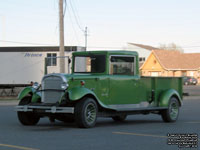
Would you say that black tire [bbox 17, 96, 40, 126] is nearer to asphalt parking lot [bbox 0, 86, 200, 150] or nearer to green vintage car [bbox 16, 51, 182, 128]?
green vintage car [bbox 16, 51, 182, 128]

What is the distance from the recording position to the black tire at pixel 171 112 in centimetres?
1563

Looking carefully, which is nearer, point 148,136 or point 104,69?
point 148,136

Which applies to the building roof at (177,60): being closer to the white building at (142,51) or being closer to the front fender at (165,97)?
the white building at (142,51)

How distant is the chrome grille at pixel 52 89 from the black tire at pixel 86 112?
688 mm

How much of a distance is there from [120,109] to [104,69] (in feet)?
4.20

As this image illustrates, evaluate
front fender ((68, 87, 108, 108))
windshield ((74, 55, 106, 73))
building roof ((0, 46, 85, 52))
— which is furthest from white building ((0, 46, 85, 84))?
front fender ((68, 87, 108, 108))

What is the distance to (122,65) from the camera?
14594 millimetres

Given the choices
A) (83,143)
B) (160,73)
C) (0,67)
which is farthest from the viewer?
(160,73)

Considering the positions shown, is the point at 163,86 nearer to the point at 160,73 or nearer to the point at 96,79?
the point at 96,79

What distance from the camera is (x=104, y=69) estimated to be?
14172 millimetres

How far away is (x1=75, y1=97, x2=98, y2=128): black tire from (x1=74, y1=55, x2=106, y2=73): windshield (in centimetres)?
128

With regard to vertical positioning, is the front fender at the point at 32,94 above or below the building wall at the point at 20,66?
below

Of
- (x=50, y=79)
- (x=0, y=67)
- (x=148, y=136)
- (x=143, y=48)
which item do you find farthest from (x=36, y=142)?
(x=143, y=48)

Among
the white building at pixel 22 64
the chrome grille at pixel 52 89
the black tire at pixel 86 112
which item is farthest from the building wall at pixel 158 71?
the black tire at pixel 86 112
